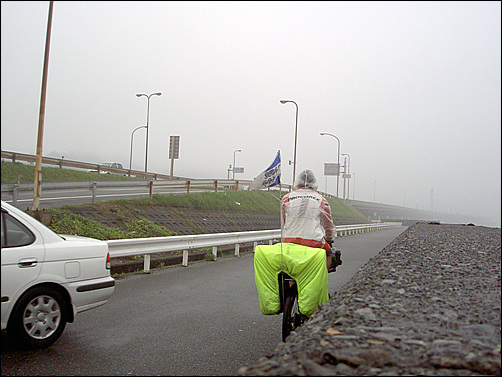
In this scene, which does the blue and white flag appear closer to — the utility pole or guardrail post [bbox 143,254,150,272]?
guardrail post [bbox 143,254,150,272]

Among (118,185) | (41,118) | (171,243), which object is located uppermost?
(41,118)

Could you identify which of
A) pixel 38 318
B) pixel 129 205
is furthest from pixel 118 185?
pixel 38 318

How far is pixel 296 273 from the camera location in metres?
4.80

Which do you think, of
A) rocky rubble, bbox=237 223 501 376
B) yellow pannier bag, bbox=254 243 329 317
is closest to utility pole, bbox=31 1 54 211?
yellow pannier bag, bbox=254 243 329 317

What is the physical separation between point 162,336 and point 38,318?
1.40 m

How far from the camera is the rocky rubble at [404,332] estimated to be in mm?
2770

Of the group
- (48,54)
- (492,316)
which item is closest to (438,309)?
(492,316)

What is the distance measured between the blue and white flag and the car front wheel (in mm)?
2669

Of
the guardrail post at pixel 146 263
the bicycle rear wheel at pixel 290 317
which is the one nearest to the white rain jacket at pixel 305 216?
the bicycle rear wheel at pixel 290 317

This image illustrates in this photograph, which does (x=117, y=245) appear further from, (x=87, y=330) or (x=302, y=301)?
(x=302, y=301)

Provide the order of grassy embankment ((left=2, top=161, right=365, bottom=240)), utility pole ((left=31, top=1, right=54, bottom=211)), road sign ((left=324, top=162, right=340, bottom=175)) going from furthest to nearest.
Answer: road sign ((left=324, top=162, right=340, bottom=175))
grassy embankment ((left=2, top=161, right=365, bottom=240))
utility pole ((left=31, top=1, right=54, bottom=211))

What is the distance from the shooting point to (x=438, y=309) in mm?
3645

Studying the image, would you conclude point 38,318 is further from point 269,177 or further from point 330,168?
point 330,168

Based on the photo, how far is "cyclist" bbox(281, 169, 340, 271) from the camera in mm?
5132
